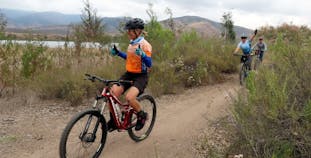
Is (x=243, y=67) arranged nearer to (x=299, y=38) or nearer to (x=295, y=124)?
(x=299, y=38)

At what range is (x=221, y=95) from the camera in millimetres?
9164

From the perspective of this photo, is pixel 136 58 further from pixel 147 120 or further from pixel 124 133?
pixel 124 133

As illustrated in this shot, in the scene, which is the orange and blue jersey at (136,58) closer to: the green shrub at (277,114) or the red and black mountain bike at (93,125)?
the red and black mountain bike at (93,125)

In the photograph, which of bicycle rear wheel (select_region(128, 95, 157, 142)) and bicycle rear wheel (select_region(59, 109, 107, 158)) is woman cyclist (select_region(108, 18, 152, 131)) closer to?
bicycle rear wheel (select_region(128, 95, 157, 142))

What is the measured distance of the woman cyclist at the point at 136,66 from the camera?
5195 millimetres

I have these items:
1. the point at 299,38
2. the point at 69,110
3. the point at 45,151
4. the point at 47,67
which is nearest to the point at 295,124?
the point at 299,38

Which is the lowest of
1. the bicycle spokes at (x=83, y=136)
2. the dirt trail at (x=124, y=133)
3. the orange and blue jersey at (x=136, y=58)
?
the dirt trail at (x=124, y=133)

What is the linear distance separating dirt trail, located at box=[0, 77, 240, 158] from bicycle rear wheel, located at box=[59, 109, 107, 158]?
53 cm

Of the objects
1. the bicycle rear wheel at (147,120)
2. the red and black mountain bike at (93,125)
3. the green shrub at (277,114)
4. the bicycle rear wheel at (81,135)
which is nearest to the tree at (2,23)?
the bicycle rear wheel at (147,120)

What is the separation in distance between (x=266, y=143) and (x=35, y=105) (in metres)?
5.81

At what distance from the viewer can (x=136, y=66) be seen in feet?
17.9

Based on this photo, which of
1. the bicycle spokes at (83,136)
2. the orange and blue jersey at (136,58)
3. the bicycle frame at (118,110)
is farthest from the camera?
the orange and blue jersey at (136,58)

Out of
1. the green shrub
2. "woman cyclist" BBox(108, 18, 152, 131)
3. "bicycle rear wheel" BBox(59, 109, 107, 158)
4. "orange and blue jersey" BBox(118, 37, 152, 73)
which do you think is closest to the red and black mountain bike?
"bicycle rear wheel" BBox(59, 109, 107, 158)

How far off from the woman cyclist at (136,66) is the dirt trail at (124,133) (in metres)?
0.49
